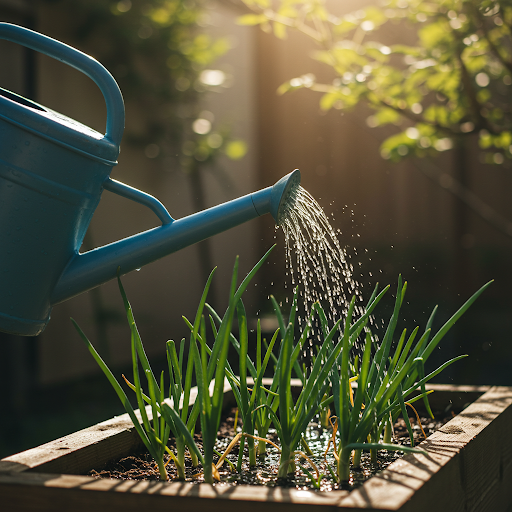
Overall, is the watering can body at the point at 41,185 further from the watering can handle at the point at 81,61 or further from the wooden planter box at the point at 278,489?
the wooden planter box at the point at 278,489

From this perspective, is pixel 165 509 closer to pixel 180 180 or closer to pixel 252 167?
pixel 180 180

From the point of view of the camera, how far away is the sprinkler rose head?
0.97 meters

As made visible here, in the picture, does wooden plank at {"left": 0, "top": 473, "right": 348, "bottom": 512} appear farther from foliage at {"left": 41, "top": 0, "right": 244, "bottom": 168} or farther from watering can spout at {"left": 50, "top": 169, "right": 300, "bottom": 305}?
foliage at {"left": 41, "top": 0, "right": 244, "bottom": 168}

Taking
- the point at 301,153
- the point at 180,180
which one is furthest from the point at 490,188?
the point at 180,180

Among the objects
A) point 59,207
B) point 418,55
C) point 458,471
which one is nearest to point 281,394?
point 458,471

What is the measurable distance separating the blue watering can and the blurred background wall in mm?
1922

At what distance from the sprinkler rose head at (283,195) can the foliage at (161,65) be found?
306 cm

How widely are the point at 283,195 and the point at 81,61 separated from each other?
39cm

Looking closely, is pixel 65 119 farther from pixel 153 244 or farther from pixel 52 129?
pixel 153 244

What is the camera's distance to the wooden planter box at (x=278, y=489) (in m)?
0.76

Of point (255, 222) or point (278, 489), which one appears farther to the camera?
point (255, 222)

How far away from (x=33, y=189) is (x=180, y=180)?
3.55 metres

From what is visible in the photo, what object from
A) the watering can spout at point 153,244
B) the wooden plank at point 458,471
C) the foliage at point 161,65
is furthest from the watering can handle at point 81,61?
the foliage at point 161,65

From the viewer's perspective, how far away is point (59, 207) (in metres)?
0.96
